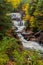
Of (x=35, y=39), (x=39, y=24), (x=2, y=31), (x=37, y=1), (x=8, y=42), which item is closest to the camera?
(x=8, y=42)

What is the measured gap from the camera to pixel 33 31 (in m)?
45.7

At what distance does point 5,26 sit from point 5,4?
237 cm

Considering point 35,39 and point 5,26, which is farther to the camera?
point 35,39

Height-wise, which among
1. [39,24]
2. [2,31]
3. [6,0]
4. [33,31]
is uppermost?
[6,0]

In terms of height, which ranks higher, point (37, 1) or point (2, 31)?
point (2, 31)

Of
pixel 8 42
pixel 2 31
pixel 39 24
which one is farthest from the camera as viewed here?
pixel 39 24

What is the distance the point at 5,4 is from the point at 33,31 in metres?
20.8

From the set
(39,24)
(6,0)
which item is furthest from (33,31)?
(6,0)

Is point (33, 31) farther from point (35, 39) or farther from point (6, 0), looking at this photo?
point (6, 0)

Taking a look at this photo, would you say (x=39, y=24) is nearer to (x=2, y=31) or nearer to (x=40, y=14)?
(x=40, y=14)

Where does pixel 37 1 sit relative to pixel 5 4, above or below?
below

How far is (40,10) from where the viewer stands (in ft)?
136

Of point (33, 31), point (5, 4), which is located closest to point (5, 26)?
point (5, 4)

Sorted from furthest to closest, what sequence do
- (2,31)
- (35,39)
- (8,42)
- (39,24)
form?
(39,24), (35,39), (2,31), (8,42)
